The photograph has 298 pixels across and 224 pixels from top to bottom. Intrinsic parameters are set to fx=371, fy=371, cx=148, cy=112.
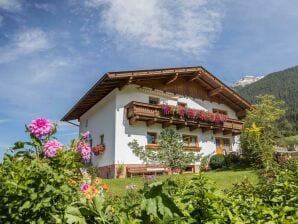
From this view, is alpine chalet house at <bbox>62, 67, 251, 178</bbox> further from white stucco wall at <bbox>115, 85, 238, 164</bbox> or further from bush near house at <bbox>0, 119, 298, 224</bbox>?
bush near house at <bbox>0, 119, 298, 224</bbox>

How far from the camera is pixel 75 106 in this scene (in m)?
24.0

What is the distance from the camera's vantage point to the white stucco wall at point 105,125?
2063cm

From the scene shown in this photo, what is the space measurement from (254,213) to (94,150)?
19200 mm

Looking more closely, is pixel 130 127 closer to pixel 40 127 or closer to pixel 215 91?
pixel 215 91

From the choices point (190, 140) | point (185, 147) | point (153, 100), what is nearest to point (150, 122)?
point (153, 100)

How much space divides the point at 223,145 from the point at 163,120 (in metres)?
6.46

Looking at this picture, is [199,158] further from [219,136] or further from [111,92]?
[111,92]

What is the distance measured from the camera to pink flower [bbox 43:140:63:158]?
3.75 meters

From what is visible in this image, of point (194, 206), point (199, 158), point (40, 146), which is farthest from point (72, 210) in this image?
point (199, 158)

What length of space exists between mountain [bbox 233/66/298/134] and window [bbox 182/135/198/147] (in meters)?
82.1

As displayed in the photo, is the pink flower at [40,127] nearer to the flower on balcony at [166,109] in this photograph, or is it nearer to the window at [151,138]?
the flower on balcony at [166,109]

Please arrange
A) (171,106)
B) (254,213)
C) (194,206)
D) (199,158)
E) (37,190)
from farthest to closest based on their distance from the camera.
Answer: (199,158) < (171,106) < (37,190) < (254,213) < (194,206)

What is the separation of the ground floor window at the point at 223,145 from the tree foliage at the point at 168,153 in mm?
2969

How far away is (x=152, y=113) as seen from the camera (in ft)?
66.7
